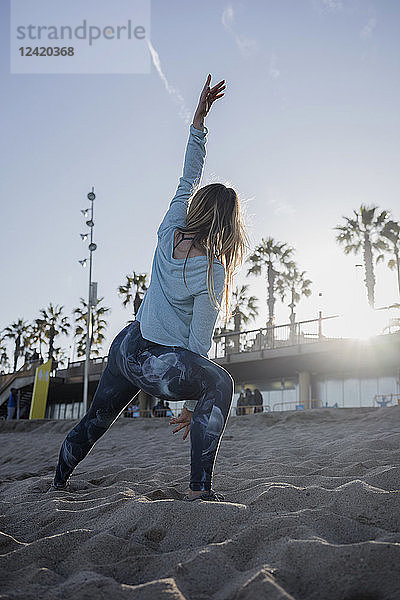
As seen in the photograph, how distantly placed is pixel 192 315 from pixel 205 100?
4.03 feet

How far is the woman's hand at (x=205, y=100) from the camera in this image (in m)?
2.73

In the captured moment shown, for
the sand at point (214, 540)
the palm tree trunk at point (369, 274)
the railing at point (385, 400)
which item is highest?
the palm tree trunk at point (369, 274)

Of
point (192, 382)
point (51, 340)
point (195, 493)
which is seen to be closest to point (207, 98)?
point (192, 382)

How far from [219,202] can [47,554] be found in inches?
68.1

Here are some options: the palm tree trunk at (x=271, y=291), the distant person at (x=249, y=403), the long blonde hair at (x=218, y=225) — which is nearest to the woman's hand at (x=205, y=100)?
the long blonde hair at (x=218, y=225)

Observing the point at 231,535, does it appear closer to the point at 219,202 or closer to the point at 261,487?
the point at 261,487

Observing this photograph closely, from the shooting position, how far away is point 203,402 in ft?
7.73

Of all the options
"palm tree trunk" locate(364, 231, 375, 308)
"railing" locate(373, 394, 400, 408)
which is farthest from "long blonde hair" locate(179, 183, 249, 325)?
"palm tree trunk" locate(364, 231, 375, 308)

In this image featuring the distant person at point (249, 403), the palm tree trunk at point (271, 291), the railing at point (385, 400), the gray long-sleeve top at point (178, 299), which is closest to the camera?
the gray long-sleeve top at point (178, 299)

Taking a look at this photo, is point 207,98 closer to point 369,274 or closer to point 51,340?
point 369,274

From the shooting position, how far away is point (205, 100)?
2748 mm

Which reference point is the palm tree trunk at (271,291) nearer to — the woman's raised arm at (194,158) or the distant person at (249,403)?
the distant person at (249,403)

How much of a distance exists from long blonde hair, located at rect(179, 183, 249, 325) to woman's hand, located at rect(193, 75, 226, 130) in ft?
1.38

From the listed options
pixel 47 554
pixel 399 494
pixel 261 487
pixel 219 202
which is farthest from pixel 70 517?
pixel 219 202
